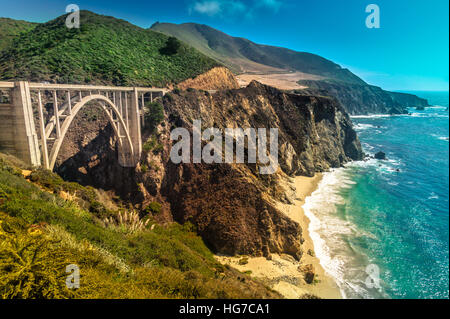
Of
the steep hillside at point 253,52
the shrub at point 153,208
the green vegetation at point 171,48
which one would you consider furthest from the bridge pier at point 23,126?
the steep hillside at point 253,52

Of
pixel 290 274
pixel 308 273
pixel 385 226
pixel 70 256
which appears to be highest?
pixel 70 256

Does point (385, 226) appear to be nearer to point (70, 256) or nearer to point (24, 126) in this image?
point (70, 256)

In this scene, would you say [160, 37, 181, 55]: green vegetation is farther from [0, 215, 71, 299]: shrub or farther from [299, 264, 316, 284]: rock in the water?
[0, 215, 71, 299]: shrub

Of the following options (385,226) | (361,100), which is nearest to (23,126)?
(385,226)

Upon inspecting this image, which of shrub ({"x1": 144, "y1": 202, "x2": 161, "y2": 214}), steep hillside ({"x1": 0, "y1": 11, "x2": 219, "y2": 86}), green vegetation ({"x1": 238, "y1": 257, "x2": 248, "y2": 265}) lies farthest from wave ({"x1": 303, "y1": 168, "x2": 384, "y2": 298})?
steep hillside ({"x1": 0, "y1": 11, "x2": 219, "y2": 86})

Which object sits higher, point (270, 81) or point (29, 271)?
point (270, 81)

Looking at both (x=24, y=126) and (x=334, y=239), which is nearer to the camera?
(x=24, y=126)

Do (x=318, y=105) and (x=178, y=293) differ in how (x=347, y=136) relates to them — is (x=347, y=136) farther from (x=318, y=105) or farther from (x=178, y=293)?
(x=178, y=293)

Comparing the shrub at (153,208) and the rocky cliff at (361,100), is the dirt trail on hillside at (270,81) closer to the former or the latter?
the rocky cliff at (361,100)

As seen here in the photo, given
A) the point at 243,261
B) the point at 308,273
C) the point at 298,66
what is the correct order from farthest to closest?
the point at 298,66, the point at 243,261, the point at 308,273
